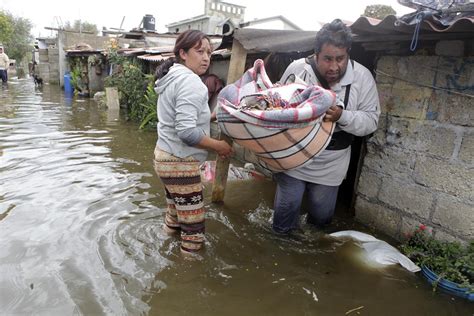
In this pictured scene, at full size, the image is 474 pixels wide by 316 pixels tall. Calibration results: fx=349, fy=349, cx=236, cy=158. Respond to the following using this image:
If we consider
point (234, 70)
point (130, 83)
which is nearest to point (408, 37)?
point (234, 70)

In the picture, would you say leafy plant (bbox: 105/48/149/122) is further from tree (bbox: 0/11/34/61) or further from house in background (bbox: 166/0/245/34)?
tree (bbox: 0/11/34/61)

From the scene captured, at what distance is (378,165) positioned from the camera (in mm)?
3562

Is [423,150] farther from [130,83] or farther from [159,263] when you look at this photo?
[130,83]

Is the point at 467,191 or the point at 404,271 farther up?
the point at 467,191

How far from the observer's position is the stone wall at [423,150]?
112 inches

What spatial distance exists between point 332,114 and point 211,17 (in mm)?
23575

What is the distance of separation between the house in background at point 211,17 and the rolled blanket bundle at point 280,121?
21139 millimetres

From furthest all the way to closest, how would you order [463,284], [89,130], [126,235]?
[89,130] → [126,235] → [463,284]

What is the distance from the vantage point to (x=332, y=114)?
253cm

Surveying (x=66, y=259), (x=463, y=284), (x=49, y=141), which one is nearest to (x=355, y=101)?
(x=463, y=284)

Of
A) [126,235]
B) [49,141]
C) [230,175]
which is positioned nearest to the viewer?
[126,235]

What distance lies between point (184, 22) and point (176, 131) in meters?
26.8

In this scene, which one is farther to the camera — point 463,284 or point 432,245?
point 432,245

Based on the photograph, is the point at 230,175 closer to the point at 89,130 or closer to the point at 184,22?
the point at 89,130
